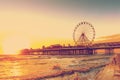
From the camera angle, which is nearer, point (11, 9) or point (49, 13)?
point (11, 9)

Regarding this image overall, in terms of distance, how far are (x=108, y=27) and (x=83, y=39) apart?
231cm

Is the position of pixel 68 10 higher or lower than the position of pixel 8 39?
higher

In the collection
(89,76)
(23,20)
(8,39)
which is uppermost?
(23,20)

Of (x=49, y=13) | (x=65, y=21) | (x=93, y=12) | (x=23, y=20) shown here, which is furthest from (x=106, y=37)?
(x=23, y=20)

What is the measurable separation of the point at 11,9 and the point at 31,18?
45 centimetres

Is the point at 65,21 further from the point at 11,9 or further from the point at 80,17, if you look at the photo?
the point at 11,9

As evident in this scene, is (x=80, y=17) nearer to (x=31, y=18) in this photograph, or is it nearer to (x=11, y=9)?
(x=31, y=18)

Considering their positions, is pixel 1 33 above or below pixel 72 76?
above

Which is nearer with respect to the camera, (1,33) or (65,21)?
(1,33)

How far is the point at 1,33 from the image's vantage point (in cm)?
497

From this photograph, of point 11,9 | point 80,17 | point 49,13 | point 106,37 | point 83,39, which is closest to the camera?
point 11,9

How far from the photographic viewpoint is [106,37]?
6207 mm

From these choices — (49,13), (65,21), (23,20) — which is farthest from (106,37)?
(23,20)

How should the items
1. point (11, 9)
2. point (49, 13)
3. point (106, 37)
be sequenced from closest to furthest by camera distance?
point (11, 9)
point (49, 13)
point (106, 37)
